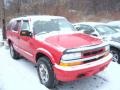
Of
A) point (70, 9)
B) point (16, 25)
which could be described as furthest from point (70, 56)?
point (70, 9)

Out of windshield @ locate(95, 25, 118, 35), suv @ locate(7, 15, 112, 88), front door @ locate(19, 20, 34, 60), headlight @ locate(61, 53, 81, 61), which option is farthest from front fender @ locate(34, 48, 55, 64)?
windshield @ locate(95, 25, 118, 35)

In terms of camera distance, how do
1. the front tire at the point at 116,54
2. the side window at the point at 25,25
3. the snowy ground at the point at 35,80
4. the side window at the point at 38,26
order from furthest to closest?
the front tire at the point at 116,54 < the side window at the point at 25,25 < the side window at the point at 38,26 < the snowy ground at the point at 35,80

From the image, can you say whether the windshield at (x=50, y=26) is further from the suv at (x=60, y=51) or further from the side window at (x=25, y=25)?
the side window at (x=25, y=25)

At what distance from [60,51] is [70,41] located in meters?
0.59

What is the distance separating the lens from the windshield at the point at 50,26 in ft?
19.8

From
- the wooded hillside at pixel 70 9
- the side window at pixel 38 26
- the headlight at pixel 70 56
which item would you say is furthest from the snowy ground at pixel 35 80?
the wooded hillside at pixel 70 9

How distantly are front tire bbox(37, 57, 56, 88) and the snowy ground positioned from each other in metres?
0.17

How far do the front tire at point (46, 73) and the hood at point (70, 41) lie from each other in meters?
0.48

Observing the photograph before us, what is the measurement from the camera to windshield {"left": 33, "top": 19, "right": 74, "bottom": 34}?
6039mm

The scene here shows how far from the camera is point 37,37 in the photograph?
5.70 metres

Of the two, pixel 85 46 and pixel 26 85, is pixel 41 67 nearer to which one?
pixel 26 85

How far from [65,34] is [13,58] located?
3.16m

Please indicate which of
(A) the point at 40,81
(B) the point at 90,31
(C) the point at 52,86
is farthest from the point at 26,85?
(B) the point at 90,31

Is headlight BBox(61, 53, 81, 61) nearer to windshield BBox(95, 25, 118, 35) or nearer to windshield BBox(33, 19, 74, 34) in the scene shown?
windshield BBox(33, 19, 74, 34)
